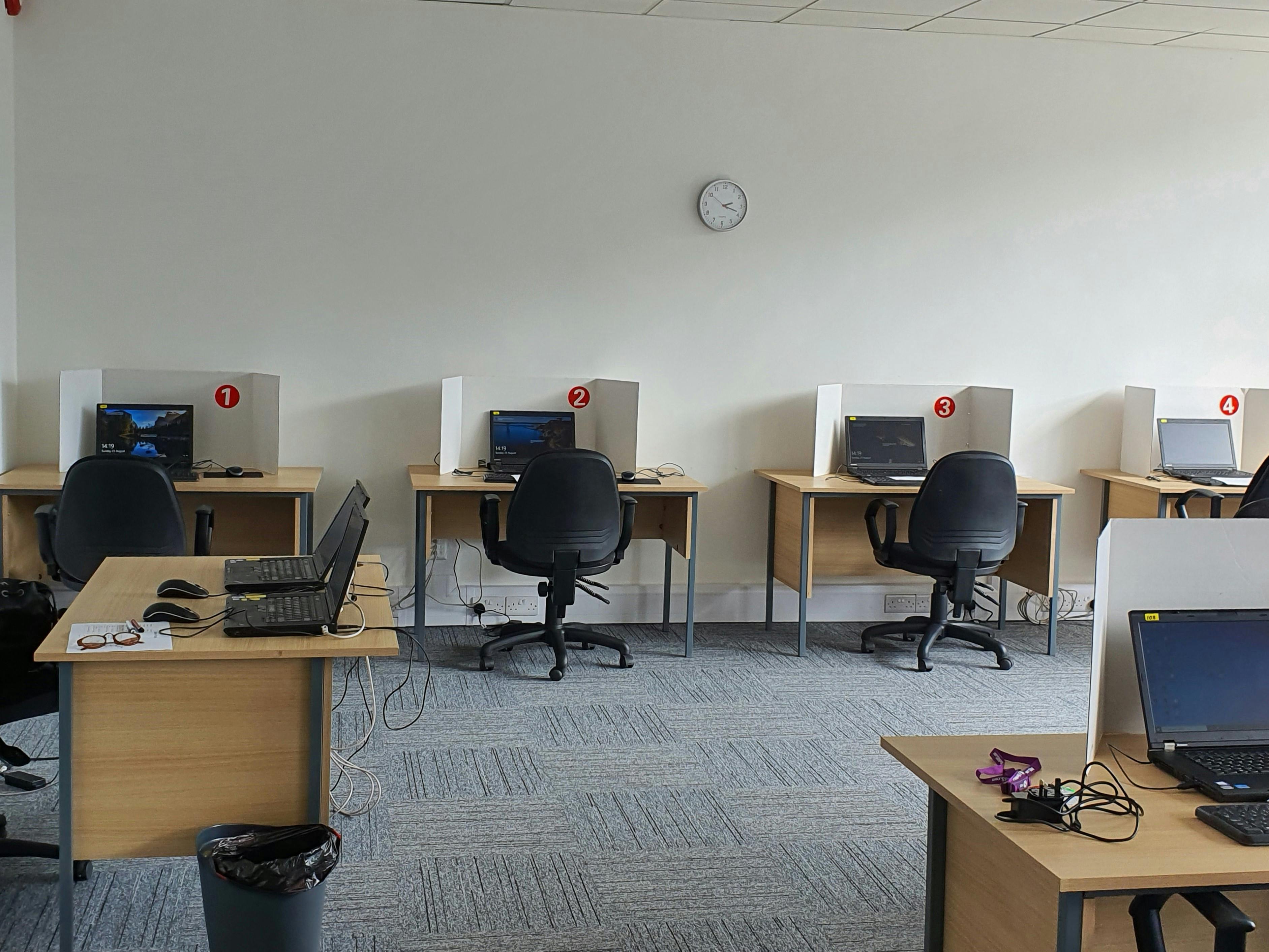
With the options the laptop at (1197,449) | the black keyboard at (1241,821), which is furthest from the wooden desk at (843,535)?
the black keyboard at (1241,821)

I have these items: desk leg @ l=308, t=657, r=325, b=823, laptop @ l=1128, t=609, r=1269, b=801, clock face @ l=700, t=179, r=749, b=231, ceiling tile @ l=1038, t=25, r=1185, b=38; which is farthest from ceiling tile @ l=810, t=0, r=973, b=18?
desk leg @ l=308, t=657, r=325, b=823

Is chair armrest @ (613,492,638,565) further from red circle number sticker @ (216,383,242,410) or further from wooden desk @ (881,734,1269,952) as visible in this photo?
wooden desk @ (881,734,1269,952)

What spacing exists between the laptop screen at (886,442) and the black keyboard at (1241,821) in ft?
12.1

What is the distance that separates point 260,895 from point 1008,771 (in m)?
1.35

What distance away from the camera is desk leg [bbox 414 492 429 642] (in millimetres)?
4723

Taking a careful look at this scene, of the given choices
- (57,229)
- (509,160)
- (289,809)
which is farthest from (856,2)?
(289,809)

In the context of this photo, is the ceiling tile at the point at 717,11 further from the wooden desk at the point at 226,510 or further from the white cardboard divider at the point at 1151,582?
the white cardboard divider at the point at 1151,582

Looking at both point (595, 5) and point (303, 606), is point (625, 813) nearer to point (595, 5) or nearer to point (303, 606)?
point (303, 606)

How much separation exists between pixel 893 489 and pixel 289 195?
2.85 metres

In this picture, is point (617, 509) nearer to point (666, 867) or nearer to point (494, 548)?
point (494, 548)

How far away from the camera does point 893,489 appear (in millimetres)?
5004

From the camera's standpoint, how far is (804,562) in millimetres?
5051

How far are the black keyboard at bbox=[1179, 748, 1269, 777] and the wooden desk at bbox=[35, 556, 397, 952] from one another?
1.43 m

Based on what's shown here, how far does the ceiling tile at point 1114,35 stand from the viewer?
5.32 metres
